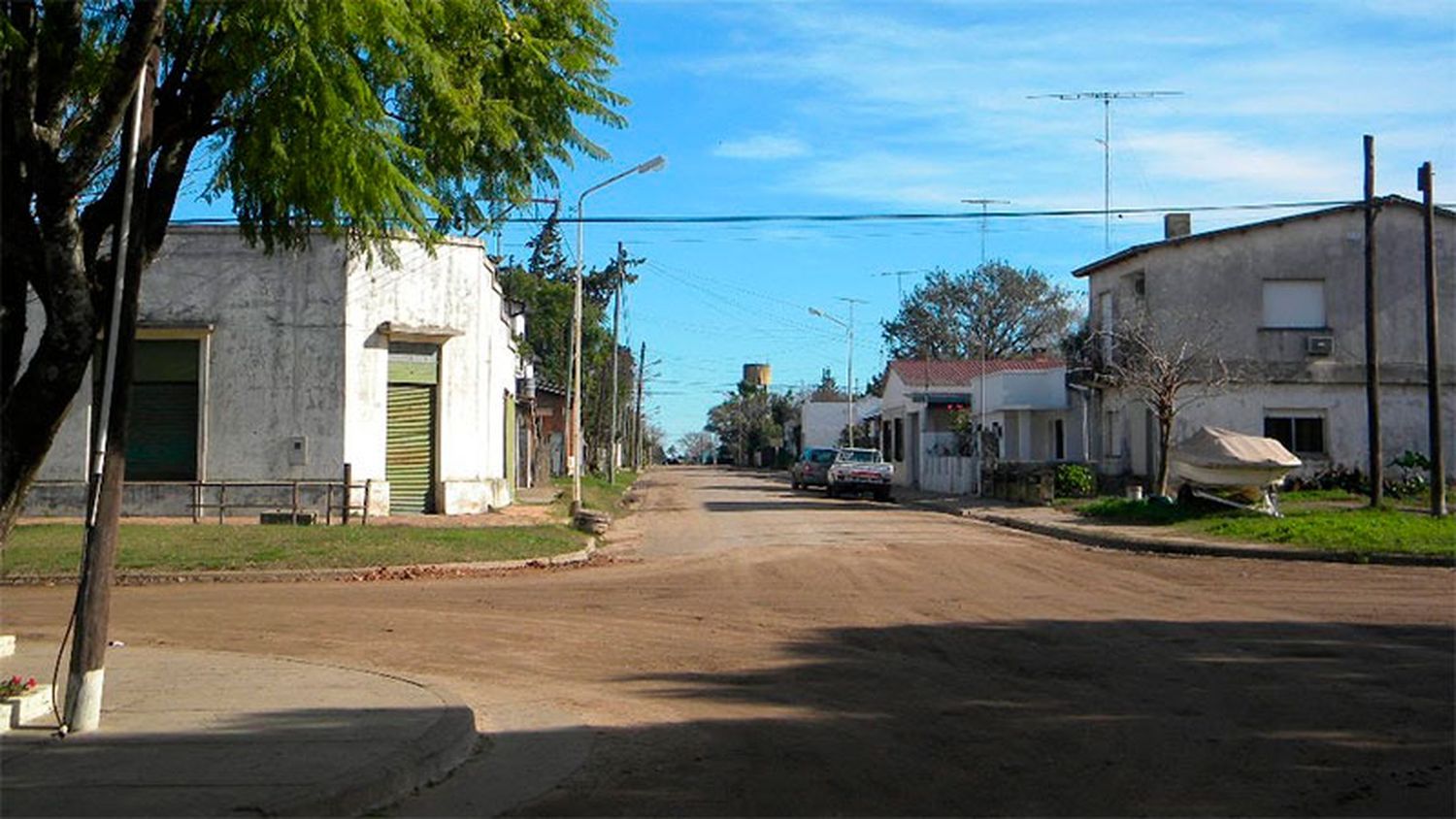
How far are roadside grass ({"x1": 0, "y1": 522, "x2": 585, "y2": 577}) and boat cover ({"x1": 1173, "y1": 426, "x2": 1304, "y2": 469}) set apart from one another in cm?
1348

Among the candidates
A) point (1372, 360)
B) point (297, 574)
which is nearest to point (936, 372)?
point (1372, 360)

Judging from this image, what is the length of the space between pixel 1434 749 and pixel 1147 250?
99.2 feet

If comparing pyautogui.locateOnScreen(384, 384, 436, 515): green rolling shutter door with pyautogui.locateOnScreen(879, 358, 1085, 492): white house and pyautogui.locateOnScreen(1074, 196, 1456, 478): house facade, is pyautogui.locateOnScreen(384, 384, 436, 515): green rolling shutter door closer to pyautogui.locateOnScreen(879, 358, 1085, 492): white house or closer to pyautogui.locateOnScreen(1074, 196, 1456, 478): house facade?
pyautogui.locateOnScreen(1074, 196, 1456, 478): house facade

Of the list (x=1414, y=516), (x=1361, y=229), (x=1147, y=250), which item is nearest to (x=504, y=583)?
(x=1414, y=516)

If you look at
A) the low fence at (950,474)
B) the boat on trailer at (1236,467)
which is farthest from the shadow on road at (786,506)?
the boat on trailer at (1236,467)

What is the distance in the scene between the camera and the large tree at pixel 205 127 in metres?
8.62

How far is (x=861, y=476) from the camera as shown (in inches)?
1785

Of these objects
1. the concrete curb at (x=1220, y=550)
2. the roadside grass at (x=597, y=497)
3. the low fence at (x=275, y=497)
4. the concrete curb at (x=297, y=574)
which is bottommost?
the concrete curb at (x=297, y=574)

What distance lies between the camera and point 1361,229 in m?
35.6

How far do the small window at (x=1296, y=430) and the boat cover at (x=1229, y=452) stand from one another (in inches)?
254

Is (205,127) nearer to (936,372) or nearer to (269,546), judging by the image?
(269,546)

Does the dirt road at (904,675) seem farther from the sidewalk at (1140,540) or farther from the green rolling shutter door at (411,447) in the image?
the green rolling shutter door at (411,447)

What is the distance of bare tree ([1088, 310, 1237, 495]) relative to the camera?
3319 cm

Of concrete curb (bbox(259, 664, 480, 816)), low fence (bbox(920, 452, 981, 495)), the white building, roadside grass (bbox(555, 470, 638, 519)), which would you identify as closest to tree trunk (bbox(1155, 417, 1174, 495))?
low fence (bbox(920, 452, 981, 495))
